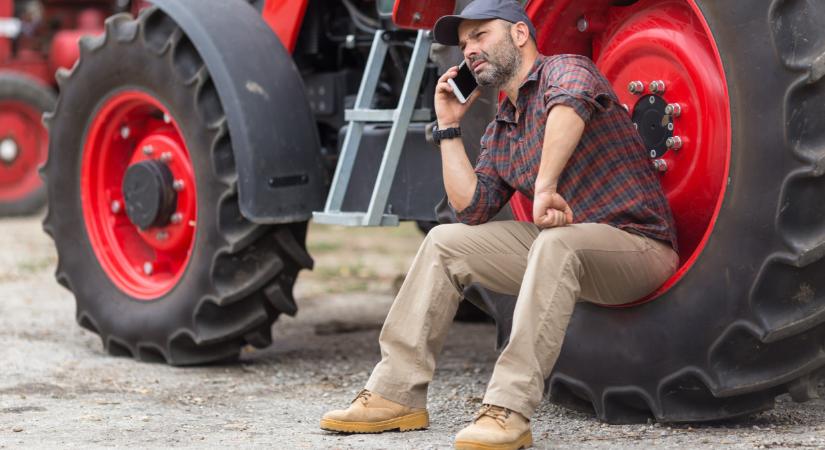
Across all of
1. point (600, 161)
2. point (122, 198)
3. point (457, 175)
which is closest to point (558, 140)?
point (600, 161)

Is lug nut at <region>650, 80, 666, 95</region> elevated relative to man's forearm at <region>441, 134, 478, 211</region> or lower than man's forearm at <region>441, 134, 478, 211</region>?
elevated

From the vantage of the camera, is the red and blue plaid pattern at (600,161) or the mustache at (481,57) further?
the mustache at (481,57)

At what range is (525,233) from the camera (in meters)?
4.04

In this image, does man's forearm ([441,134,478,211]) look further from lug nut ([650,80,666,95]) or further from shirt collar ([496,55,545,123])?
lug nut ([650,80,666,95])

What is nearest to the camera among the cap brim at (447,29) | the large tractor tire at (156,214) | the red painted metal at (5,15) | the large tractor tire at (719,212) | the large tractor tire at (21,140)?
the large tractor tire at (719,212)

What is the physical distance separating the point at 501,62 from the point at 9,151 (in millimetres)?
8286

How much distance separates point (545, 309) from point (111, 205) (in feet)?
8.87

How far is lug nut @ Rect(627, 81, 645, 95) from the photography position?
4.02 metres

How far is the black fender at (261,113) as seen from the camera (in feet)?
16.1

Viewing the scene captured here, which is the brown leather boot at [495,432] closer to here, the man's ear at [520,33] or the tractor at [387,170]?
the tractor at [387,170]

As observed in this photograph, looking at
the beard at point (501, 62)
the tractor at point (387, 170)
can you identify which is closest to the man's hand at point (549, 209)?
the tractor at point (387, 170)

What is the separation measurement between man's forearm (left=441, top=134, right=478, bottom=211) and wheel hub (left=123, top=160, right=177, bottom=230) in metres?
1.61

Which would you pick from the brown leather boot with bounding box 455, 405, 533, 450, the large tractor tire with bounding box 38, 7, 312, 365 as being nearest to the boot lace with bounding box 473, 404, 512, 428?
the brown leather boot with bounding box 455, 405, 533, 450

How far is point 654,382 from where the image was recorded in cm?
385
